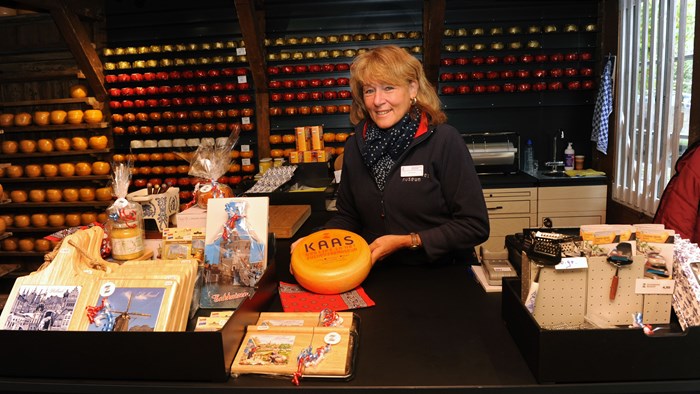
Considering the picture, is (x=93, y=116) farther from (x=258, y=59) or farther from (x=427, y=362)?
→ (x=427, y=362)

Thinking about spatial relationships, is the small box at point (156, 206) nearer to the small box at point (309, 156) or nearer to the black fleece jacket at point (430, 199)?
the black fleece jacket at point (430, 199)

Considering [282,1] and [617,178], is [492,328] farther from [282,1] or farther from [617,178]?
[282,1]

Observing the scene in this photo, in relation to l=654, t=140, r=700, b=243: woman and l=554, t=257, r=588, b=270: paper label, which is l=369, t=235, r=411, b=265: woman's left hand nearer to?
l=554, t=257, r=588, b=270: paper label

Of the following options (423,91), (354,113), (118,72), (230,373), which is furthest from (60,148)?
(230,373)

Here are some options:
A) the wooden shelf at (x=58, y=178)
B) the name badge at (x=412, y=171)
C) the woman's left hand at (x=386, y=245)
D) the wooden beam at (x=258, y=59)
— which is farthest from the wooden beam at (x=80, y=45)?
the woman's left hand at (x=386, y=245)

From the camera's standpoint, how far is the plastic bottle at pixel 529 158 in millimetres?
5684

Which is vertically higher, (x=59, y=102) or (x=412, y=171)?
(x=59, y=102)

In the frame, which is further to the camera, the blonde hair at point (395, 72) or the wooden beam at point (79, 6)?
the wooden beam at point (79, 6)

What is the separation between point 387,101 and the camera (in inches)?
84.1

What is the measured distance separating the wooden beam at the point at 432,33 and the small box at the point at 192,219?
12.2 ft

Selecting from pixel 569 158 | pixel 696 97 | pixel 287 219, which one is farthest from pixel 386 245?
pixel 569 158

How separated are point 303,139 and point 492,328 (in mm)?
3393

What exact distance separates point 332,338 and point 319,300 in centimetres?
36

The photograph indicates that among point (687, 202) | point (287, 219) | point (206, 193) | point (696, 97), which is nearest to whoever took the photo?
point (206, 193)
